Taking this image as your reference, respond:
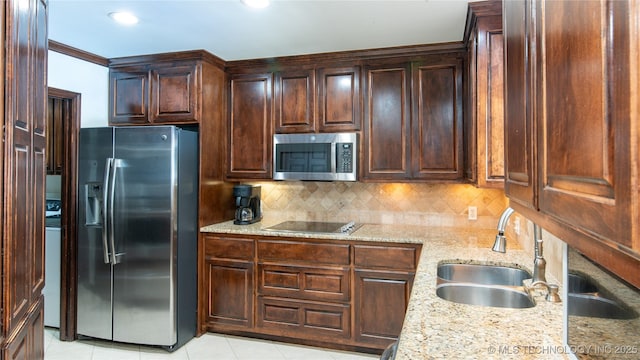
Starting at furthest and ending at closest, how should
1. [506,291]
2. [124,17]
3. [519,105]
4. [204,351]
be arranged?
[204,351]
[124,17]
[506,291]
[519,105]

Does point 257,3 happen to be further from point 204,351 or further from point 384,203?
point 204,351

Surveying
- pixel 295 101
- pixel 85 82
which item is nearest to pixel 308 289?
pixel 295 101

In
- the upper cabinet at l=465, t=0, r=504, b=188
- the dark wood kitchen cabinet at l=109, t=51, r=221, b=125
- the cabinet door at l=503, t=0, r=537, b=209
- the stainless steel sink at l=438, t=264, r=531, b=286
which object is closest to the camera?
the cabinet door at l=503, t=0, r=537, b=209

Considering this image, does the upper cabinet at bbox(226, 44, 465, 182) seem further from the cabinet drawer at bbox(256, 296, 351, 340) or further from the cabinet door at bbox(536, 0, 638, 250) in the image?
the cabinet door at bbox(536, 0, 638, 250)

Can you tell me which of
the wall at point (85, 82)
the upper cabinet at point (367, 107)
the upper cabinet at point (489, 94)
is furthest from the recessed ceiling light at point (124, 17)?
the upper cabinet at point (489, 94)

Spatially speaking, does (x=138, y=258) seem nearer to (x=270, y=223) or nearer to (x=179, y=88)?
(x=270, y=223)

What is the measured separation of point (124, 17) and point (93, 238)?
171 cm

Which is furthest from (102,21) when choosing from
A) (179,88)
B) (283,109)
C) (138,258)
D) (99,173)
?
(138,258)

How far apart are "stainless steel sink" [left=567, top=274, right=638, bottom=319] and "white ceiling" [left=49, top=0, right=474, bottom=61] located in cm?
184

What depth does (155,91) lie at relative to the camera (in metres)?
3.25

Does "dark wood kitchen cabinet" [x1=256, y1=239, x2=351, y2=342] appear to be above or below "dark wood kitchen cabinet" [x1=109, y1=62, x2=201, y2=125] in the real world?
below

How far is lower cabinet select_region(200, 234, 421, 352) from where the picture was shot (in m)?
2.78

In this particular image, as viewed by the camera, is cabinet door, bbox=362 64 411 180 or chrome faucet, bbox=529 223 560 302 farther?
cabinet door, bbox=362 64 411 180

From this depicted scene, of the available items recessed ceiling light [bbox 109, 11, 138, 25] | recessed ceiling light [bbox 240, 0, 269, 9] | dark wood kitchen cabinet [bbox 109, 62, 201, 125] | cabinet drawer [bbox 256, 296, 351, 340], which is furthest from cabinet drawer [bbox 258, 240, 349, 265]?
recessed ceiling light [bbox 109, 11, 138, 25]
